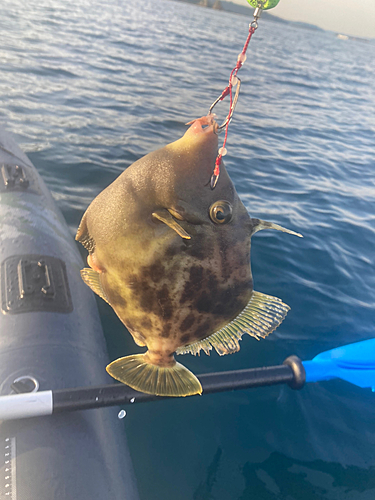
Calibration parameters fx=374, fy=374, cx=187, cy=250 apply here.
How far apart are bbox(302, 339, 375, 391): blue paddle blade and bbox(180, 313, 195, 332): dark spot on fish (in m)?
2.42

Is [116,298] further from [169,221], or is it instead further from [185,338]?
[169,221]

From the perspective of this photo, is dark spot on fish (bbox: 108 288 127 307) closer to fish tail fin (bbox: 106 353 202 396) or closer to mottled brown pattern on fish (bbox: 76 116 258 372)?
mottled brown pattern on fish (bbox: 76 116 258 372)

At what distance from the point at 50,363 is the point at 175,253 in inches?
79.9

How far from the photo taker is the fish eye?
1448 millimetres

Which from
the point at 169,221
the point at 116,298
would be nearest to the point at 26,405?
the point at 116,298

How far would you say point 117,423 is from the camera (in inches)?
125

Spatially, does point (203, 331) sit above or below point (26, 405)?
above

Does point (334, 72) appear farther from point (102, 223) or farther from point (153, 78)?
point (102, 223)

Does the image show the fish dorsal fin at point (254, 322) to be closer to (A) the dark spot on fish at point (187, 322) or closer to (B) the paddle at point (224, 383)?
(A) the dark spot on fish at point (187, 322)

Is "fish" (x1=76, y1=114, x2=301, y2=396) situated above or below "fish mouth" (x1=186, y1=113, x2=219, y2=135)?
below

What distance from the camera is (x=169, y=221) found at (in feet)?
4.49

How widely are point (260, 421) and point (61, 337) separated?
2.18 m

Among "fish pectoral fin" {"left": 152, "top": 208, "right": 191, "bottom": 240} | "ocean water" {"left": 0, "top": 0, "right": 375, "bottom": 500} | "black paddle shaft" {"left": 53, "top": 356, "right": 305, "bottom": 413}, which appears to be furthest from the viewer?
→ "ocean water" {"left": 0, "top": 0, "right": 375, "bottom": 500}

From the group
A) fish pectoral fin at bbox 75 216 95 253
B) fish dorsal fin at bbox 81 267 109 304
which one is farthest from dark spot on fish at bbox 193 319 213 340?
fish pectoral fin at bbox 75 216 95 253
